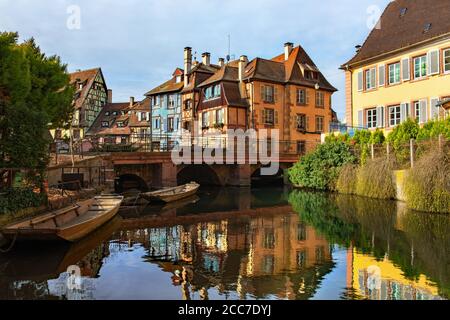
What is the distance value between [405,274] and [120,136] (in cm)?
4962

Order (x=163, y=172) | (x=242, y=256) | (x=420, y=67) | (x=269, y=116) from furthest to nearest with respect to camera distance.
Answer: (x=269, y=116) < (x=163, y=172) < (x=420, y=67) < (x=242, y=256)

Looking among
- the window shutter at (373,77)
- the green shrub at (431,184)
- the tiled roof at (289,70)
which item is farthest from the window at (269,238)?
the tiled roof at (289,70)

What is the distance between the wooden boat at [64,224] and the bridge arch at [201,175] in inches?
787

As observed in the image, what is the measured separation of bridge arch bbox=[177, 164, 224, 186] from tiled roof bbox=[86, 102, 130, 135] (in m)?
20.7

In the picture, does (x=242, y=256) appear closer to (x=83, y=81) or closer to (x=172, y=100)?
(x=172, y=100)

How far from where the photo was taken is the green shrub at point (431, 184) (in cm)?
1722

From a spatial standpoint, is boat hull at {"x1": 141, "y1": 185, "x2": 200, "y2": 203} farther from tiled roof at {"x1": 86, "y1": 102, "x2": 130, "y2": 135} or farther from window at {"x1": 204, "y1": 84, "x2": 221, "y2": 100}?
tiled roof at {"x1": 86, "y1": 102, "x2": 130, "y2": 135}

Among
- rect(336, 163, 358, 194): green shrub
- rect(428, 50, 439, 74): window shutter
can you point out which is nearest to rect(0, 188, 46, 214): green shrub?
rect(336, 163, 358, 194): green shrub

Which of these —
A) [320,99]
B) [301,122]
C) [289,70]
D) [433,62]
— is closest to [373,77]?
[433,62]

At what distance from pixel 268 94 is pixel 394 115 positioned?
15893 millimetres

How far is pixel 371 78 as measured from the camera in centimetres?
3066

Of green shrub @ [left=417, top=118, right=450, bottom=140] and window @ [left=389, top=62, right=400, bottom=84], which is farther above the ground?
window @ [left=389, top=62, right=400, bottom=84]

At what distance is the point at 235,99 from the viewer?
137ft

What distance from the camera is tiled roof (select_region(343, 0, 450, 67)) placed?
26828 mm
